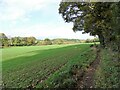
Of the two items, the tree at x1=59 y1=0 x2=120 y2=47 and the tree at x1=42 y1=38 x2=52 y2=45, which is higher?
the tree at x1=59 y1=0 x2=120 y2=47

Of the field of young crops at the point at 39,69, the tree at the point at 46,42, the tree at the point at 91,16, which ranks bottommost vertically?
the field of young crops at the point at 39,69

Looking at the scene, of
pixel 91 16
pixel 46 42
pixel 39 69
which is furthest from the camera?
pixel 46 42

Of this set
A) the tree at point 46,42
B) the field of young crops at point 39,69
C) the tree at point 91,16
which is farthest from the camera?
the tree at point 46,42

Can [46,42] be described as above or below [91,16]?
below

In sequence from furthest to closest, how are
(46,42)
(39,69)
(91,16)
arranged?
(46,42) → (91,16) → (39,69)

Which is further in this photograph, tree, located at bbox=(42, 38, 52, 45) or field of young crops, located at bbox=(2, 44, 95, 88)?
tree, located at bbox=(42, 38, 52, 45)

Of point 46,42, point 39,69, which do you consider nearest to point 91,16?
point 39,69

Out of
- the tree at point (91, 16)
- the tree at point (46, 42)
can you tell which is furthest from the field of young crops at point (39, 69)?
the tree at point (46, 42)

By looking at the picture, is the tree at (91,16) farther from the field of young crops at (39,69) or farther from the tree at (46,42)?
the tree at (46,42)

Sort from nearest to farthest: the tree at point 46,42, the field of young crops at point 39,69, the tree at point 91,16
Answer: the field of young crops at point 39,69
the tree at point 91,16
the tree at point 46,42

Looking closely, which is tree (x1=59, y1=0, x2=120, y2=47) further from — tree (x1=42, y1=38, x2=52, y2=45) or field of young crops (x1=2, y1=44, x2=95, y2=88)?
tree (x1=42, y1=38, x2=52, y2=45)

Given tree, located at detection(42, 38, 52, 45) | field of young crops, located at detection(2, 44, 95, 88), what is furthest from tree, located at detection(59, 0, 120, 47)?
tree, located at detection(42, 38, 52, 45)

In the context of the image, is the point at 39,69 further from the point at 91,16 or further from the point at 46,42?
the point at 46,42

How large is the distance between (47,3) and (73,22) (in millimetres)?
28660
